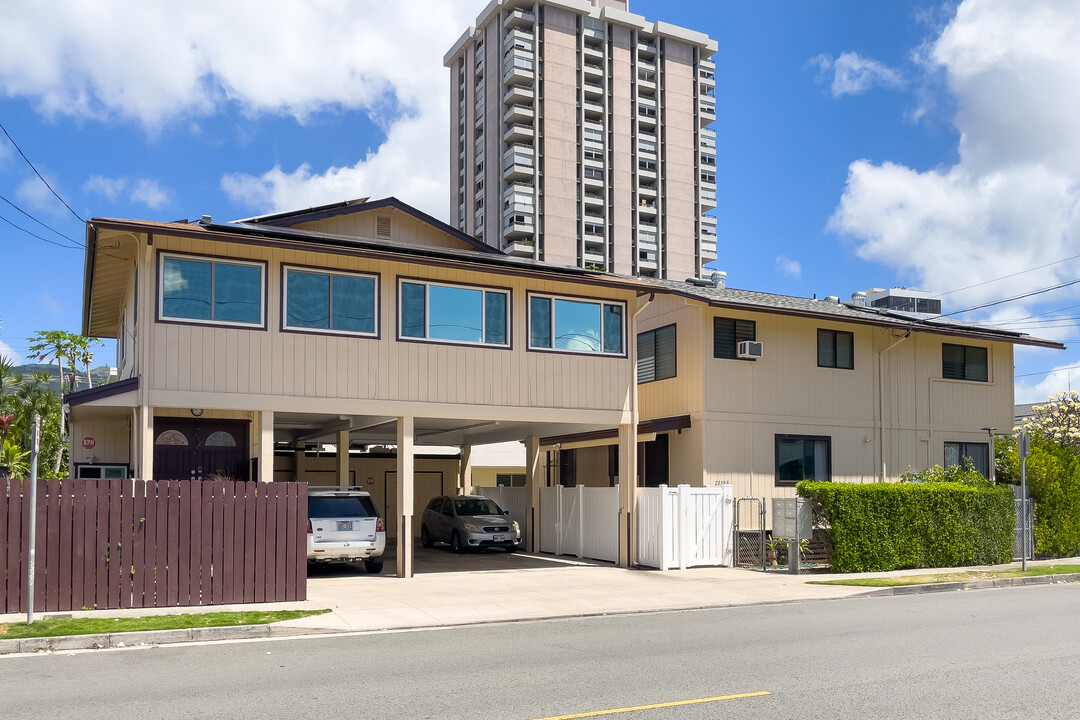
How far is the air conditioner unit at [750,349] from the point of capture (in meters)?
23.9

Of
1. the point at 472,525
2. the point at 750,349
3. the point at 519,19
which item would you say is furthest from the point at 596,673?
the point at 519,19

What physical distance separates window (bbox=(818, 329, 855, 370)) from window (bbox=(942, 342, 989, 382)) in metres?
3.47

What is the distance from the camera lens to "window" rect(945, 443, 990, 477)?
90.3 feet

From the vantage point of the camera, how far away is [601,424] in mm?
21516

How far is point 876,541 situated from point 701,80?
264ft

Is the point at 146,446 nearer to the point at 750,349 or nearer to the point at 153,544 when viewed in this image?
the point at 153,544

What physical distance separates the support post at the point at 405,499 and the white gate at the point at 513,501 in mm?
8179

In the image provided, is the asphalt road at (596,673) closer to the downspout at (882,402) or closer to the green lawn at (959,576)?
the green lawn at (959,576)

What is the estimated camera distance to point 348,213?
20.3m

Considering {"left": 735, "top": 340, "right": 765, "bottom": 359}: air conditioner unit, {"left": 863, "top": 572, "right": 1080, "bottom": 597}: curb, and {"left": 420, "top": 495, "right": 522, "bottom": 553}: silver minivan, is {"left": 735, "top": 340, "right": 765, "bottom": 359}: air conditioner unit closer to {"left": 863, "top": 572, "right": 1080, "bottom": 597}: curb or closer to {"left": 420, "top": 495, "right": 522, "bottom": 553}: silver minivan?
{"left": 420, "top": 495, "right": 522, "bottom": 553}: silver minivan

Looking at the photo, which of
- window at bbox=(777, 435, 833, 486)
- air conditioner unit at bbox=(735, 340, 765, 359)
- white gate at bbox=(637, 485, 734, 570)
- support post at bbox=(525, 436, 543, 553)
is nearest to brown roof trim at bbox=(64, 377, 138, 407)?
white gate at bbox=(637, 485, 734, 570)

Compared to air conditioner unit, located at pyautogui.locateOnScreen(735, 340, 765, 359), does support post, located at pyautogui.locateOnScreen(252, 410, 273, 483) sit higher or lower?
lower

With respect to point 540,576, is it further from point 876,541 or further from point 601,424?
point 876,541

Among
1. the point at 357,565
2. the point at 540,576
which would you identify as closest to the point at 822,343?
the point at 540,576
